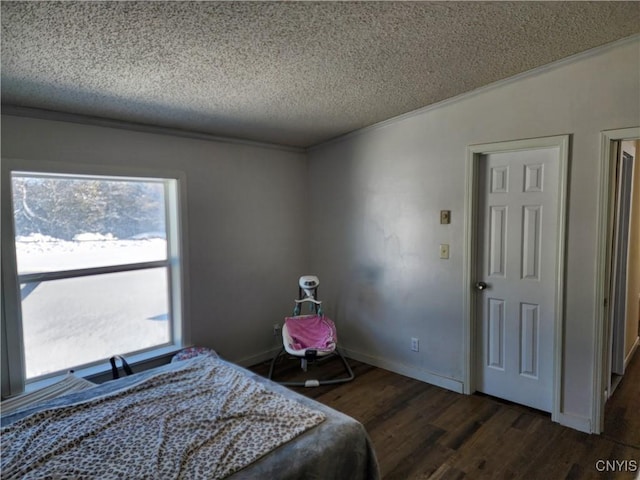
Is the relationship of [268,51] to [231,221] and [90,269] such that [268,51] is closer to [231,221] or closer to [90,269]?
[231,221]

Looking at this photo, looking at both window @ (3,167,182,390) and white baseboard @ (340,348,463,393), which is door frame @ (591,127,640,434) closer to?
white baseboard @ (340,348,463,393)

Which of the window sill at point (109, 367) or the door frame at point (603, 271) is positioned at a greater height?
the door frame at point (603, 271)

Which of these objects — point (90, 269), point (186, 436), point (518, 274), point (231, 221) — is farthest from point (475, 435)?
point (90, 269)

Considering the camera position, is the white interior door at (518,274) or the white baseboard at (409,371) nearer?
the white interior door at (518,274)

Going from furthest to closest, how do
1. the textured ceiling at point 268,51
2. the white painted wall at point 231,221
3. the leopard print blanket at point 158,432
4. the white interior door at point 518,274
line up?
1. the white painted wall at point 231,221
2. the white interior door at point 518,274
3. the textured ceiling at point 268,51
4. the leopard print blanket at point 158,432

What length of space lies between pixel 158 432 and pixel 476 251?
258 cm

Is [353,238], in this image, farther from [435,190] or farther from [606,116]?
[606,116]

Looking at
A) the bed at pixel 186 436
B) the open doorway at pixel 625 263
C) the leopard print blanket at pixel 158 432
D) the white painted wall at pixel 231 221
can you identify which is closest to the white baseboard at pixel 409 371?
the white painted wall at pixel 231 221

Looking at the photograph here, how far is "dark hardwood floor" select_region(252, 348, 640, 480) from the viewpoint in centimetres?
224

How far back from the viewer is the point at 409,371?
3.55 m

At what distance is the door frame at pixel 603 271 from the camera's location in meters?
2.44

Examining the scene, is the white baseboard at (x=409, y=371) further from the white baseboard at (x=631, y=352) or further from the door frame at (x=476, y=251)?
the white baseboard at (x=631, y=352)

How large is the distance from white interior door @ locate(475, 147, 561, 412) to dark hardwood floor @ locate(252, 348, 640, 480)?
0.81 feet

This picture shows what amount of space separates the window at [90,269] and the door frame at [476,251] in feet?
8.06
